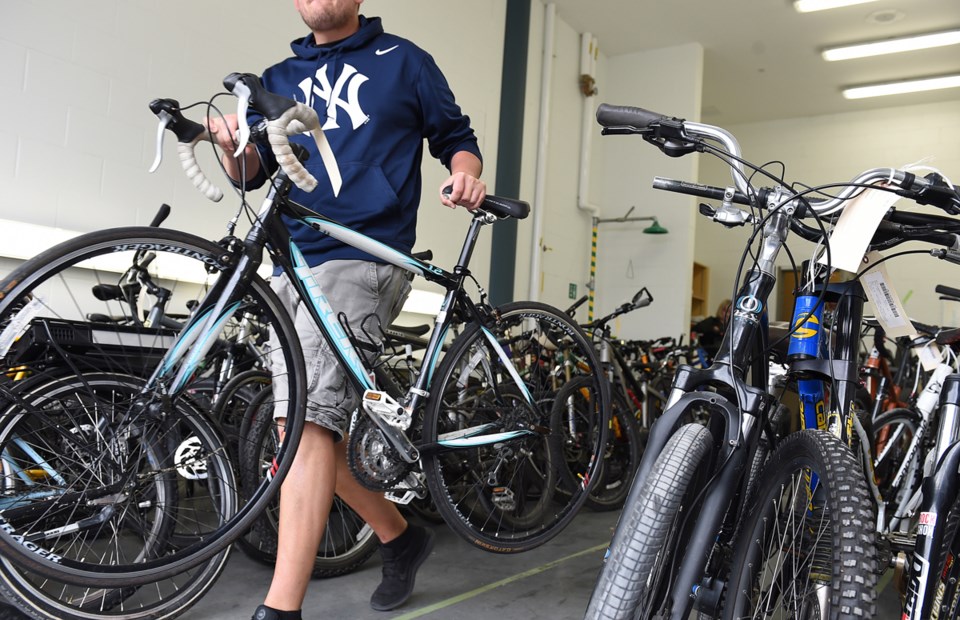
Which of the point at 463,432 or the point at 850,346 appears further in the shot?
the point at 463,432

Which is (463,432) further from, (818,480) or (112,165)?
(112,165)

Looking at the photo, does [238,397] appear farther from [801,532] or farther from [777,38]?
[777,38]

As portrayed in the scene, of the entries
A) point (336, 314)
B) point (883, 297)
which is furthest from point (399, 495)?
point (883, 297)

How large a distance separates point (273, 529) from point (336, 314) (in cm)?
74

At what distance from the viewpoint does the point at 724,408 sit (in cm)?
112

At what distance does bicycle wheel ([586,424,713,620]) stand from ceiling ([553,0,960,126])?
5898 mm

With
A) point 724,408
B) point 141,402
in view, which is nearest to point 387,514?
point 141,402

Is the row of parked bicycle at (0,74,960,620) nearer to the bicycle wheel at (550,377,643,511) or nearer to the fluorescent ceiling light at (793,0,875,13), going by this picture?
the bicycle wheel at (550,377,643,511)

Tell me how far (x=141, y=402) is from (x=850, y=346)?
124 cm

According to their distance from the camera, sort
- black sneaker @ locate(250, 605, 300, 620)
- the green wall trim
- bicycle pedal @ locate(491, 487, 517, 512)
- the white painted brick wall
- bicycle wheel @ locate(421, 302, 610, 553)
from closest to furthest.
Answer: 1. black sneaker @ locate(250, 605, 300, 620)
2. bicycle wheel @ locate(421, 302, 610, 553)
3. bicycle pedal @ locate(491, 487, 517, 512)
4. the white painted brick wall
5. the green wall trim

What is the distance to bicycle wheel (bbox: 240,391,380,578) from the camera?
1.81 metres

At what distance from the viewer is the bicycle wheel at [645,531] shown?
0.97m

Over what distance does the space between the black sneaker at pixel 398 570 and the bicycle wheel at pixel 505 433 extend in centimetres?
15

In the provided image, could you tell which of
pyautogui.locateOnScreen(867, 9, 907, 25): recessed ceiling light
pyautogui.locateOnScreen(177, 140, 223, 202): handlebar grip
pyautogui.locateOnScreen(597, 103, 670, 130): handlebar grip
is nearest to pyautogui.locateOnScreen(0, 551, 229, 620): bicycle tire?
pyautogui.locateOnScreen(177, 140, 223, 202): handlebar grip
